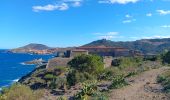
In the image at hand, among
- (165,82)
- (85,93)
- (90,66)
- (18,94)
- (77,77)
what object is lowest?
(85,93)

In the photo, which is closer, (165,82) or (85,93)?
(85,93)

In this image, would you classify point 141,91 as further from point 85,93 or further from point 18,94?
point 18,94

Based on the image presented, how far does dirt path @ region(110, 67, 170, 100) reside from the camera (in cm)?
2419

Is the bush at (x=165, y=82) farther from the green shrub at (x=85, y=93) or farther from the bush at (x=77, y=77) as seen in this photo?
the bush at (x=77, y=77)

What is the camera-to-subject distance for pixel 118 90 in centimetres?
2772

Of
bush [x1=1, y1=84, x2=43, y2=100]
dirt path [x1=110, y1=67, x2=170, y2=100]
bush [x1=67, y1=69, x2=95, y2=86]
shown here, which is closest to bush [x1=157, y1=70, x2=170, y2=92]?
dirt path [x1=110, y1=67, x2=170, y2=100]

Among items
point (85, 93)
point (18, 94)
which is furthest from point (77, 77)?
point (18, 94)

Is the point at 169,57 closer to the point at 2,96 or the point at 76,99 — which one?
the point at 76,99

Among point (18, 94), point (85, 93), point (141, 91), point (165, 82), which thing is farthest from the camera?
point (165, 82)

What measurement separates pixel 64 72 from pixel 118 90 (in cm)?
2263

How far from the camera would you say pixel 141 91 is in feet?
86.6

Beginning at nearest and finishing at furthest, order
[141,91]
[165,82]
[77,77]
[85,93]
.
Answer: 1. [85,93]
2. [141,91]
3. [165,82]
4. [77,77]

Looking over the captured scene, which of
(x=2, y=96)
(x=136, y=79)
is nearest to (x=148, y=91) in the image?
(x=136, y=79)

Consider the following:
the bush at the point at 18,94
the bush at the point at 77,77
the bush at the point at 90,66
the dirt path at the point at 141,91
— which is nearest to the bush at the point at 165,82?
the dirt path at the point at 141,91
